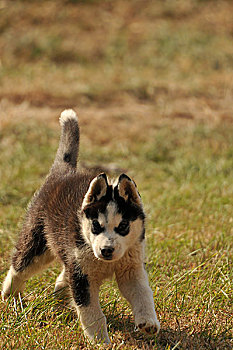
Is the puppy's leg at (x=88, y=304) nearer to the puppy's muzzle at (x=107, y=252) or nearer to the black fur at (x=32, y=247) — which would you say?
the puppy's muzzle at (x=107, y=252)

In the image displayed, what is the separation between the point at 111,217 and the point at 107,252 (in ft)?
0.81

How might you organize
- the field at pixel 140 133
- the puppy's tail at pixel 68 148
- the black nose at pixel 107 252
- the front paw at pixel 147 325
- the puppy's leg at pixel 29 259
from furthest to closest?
the puppy's tail at pixel 68 148
the puppy's leg at pixel 29 259
the field at pixel 140 133
the front paw at pixel 147 325
the black nose at pixel 107 252

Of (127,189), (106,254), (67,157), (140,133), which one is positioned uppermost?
(127,189)

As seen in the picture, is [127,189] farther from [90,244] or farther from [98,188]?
[90,244]

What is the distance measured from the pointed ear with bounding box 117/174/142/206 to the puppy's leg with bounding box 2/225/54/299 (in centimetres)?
102

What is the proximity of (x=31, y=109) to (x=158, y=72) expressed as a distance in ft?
11.7

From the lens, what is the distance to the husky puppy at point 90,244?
12.8 ft

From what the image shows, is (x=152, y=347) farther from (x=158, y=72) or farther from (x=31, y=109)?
(x=158, y=72)

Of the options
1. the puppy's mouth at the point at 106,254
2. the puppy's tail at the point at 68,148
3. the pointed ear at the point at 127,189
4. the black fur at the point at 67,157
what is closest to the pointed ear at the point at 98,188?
the pointed ear at the point at 127,189

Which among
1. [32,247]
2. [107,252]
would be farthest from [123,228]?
[32,247]

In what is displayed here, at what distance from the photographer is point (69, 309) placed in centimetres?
442

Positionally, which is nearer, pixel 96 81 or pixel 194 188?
pixel 194 188

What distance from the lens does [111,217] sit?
3.85 meters

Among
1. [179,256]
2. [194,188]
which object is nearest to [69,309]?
[179,256]
